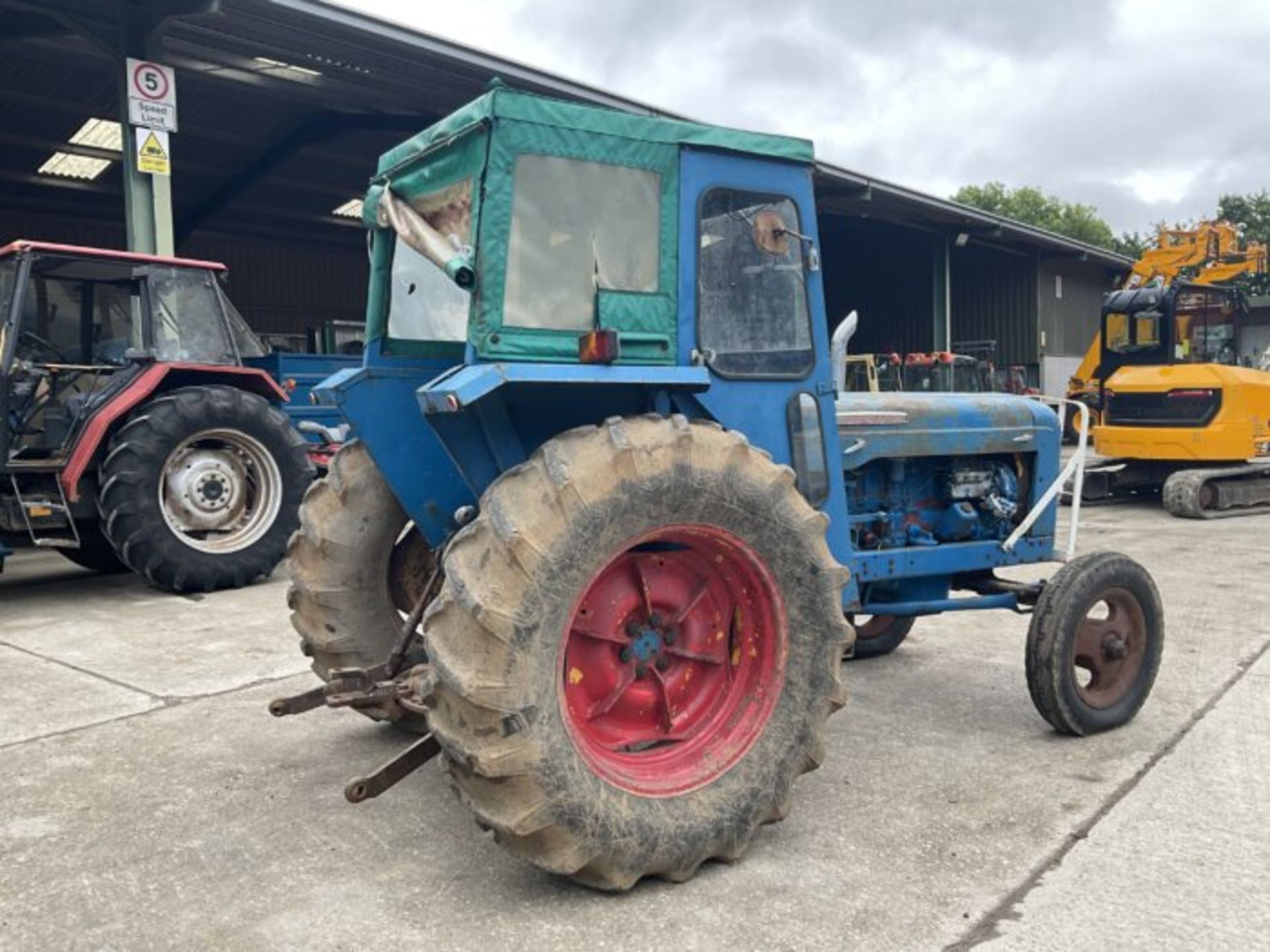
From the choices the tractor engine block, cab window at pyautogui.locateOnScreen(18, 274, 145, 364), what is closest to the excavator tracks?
the tractor engine block

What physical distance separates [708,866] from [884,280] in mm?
24293

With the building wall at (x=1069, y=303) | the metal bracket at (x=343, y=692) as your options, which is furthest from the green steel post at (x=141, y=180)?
the building wall at (x=1069, y=303)

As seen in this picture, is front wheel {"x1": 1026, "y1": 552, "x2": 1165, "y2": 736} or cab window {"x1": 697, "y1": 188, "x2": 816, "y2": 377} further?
front wheel {"x1": 1026, "y1": 552, "x2": 1165, "y2": 736}

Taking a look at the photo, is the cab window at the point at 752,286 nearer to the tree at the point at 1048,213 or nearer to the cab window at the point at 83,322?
the cab window at the point at 83,322

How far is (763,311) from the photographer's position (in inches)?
139

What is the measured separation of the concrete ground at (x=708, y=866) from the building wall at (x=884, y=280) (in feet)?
67.8

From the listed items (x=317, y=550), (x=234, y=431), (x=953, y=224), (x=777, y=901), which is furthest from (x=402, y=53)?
(x=953, y=224)

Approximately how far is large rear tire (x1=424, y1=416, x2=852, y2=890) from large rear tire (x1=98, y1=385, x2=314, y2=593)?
4.93 meters

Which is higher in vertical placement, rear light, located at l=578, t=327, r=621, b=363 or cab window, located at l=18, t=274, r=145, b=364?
cab window, located at l=18, t=274, r=145, b=364

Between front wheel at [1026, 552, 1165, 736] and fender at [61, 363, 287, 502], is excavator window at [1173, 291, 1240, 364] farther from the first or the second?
fender at [61, 363, 287, 502]

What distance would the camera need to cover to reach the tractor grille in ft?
37.4

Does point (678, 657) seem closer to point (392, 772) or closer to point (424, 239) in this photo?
point (392, 772)

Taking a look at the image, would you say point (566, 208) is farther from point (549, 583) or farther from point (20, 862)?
point (20, 862)

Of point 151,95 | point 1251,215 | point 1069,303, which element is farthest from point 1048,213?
point 151,95
